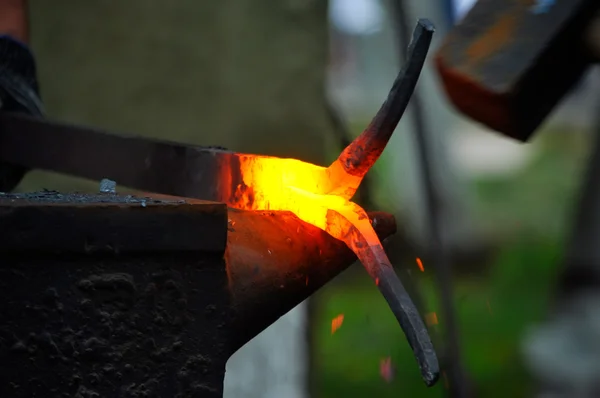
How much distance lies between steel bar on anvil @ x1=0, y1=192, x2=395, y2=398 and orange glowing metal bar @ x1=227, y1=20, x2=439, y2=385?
0.12 m

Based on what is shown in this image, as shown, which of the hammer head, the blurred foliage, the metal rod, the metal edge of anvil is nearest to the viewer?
the metal edge of anvil

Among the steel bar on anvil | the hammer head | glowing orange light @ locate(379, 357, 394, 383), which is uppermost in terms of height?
glowing orange light @ locate(379, 357, 394, 383)

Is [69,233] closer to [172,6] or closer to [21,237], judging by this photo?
[21,237]

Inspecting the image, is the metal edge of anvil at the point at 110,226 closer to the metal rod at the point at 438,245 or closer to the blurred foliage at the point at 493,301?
the metal rod at the point at 438,245

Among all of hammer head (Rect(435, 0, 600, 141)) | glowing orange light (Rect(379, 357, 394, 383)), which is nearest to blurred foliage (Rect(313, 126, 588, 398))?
glowing orange light (Rect(379, 357, 394, 383))

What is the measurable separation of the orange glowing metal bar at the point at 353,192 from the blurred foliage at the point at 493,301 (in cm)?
215

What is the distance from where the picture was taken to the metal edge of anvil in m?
0.68

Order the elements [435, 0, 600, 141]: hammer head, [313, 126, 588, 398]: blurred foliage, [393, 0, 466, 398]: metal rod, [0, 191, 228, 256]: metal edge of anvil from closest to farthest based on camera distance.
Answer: [0, 191, 228, 256]: metal edge of anvil < [435, 0, 600, 141]: hammer head < [393, 0, 466, 398]: metal rod < [313, 126, 588, 398]: blurred foliage

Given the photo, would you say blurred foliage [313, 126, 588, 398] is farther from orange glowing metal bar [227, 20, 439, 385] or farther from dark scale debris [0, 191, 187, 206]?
dark scale debris [0, 191, 187, 206]

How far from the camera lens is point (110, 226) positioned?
0.70 metres

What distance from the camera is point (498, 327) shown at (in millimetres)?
4539

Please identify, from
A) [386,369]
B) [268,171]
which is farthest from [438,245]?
[386,369]

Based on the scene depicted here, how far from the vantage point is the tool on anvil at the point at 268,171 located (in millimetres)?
708

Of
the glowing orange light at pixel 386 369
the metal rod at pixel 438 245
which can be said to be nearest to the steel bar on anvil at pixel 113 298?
the metal rod at pixel 438 245
